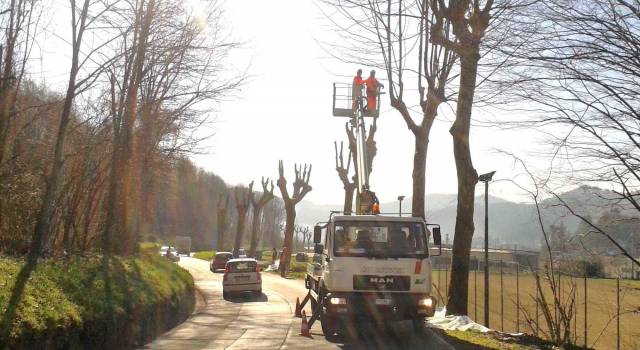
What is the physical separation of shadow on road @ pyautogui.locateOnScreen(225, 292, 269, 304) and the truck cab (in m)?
13.2

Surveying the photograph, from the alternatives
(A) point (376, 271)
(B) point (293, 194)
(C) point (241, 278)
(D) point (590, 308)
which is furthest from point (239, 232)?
(A) point (376, 271)

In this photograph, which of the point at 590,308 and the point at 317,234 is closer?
the point at 317,234

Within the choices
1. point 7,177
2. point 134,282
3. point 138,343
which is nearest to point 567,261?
point 138,343

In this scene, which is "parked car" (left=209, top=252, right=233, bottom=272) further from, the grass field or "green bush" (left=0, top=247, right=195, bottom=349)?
"green bush" (left=0, top=247, right=195, bottom=349)

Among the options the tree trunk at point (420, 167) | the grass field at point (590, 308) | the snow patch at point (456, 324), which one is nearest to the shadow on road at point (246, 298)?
the grass field at point (590, 308)

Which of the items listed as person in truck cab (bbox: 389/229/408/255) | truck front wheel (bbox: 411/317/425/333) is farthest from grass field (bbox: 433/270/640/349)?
person in truck cab (bbox: 389/229/408/255)

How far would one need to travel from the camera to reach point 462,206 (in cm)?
1507

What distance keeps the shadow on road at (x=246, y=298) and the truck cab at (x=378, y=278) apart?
13.2 metres

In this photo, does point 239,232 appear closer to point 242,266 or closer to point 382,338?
point 242,266

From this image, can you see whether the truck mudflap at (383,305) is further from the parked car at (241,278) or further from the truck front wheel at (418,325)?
the parked car at (241,278)

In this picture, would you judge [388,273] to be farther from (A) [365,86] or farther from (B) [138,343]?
(A) [365,86]

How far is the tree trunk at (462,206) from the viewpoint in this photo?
1488cm

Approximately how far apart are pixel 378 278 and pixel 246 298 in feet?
51.3

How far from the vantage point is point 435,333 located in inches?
532
